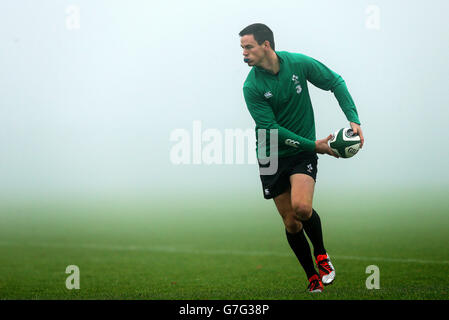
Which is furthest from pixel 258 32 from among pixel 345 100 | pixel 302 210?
pixel 302 210

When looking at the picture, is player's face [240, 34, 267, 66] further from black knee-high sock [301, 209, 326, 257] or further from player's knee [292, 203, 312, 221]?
black knee-high sock [301, 209, 326, 257]

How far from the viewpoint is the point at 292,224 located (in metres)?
5.79

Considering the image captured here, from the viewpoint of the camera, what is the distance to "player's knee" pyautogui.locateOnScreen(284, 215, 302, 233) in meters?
5.79

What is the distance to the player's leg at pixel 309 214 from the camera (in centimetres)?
546

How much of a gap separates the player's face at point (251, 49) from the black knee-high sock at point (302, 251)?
5.68 ft

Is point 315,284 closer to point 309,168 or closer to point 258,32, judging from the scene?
point 309,168

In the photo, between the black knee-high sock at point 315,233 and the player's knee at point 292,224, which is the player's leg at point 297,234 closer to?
the player's knee at point 292,224

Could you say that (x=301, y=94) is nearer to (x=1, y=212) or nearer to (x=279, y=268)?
(x=279, y=268)

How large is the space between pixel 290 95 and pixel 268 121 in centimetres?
37

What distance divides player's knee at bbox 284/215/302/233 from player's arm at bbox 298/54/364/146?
114 cm
